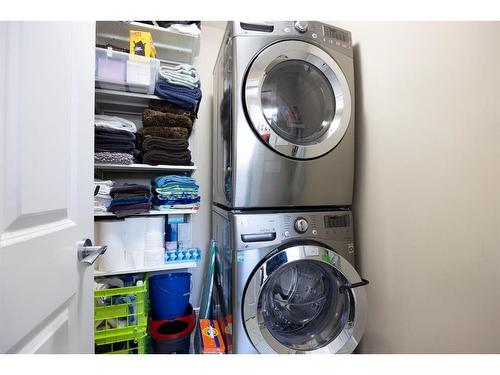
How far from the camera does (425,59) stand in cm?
85

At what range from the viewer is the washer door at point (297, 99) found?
1.02 meters

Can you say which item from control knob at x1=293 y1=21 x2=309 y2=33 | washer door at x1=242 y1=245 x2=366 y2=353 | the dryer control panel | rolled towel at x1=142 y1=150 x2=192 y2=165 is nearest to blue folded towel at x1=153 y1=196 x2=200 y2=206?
rolled towel at x1=142 y1=150 x2=192 y2=165

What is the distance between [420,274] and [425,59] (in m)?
0.84

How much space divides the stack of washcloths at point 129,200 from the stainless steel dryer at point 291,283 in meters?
0.46

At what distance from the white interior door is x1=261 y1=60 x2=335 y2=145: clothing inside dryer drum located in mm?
737

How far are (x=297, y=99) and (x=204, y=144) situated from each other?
0.82 metres

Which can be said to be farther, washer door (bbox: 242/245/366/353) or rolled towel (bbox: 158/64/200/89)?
rolled towel (bbox: 158/64/200/89)

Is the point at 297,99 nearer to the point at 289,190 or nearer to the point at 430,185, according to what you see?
the point at 289,190

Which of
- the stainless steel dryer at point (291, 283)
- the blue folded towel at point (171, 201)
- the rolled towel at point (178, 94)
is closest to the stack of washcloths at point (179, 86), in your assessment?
the rolled towel at point (178, 94)

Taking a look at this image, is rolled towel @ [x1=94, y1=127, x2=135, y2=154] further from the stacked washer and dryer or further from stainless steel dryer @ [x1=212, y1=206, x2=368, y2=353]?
stainless steel dryer @ [x1=212, y1=206, x2=368, y2=353]

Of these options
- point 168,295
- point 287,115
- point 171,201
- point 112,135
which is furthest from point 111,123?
point 168,295

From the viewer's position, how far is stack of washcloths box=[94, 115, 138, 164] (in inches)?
45.7

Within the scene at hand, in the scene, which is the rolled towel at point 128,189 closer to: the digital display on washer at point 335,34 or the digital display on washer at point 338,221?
the digital display on washer at point 338,221
